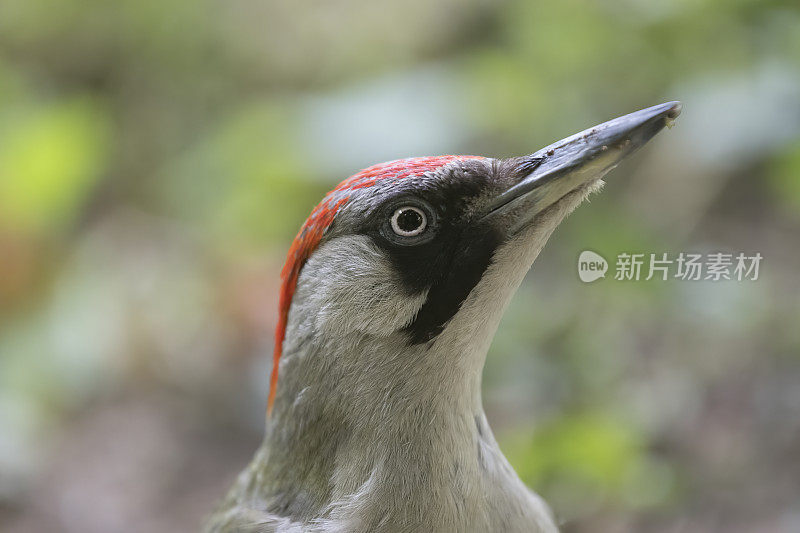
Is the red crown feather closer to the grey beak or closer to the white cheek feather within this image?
the white cheek feather

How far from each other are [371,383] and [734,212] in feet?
7.32

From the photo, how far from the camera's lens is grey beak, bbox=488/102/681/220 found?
152 centimetres

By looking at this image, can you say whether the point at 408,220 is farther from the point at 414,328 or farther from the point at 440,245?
the point at 414,328

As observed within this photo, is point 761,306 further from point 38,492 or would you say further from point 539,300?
point 38,492

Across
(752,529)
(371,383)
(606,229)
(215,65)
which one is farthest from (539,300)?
(215,65)

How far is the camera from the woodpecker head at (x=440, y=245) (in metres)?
1.59

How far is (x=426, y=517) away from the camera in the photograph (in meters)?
1.72

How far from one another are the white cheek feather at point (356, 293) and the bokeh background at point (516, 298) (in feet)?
3.04

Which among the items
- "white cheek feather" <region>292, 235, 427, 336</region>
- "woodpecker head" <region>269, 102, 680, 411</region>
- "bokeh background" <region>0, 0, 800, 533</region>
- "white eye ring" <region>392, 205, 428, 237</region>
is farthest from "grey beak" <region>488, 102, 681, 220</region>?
"bokeh background" <region>0, 0, 800, 533</region>

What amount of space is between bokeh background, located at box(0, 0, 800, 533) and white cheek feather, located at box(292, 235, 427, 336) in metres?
0.93

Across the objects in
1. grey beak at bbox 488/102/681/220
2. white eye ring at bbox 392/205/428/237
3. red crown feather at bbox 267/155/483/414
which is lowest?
grey beak at bbox 488/102/681/220

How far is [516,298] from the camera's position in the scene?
3.16m

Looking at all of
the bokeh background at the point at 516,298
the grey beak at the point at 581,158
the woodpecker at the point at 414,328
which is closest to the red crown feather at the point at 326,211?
the woodpecker at the point at 414,328

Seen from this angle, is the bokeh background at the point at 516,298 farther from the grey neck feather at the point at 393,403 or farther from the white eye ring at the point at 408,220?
the white eye ring at the point at 408,220
